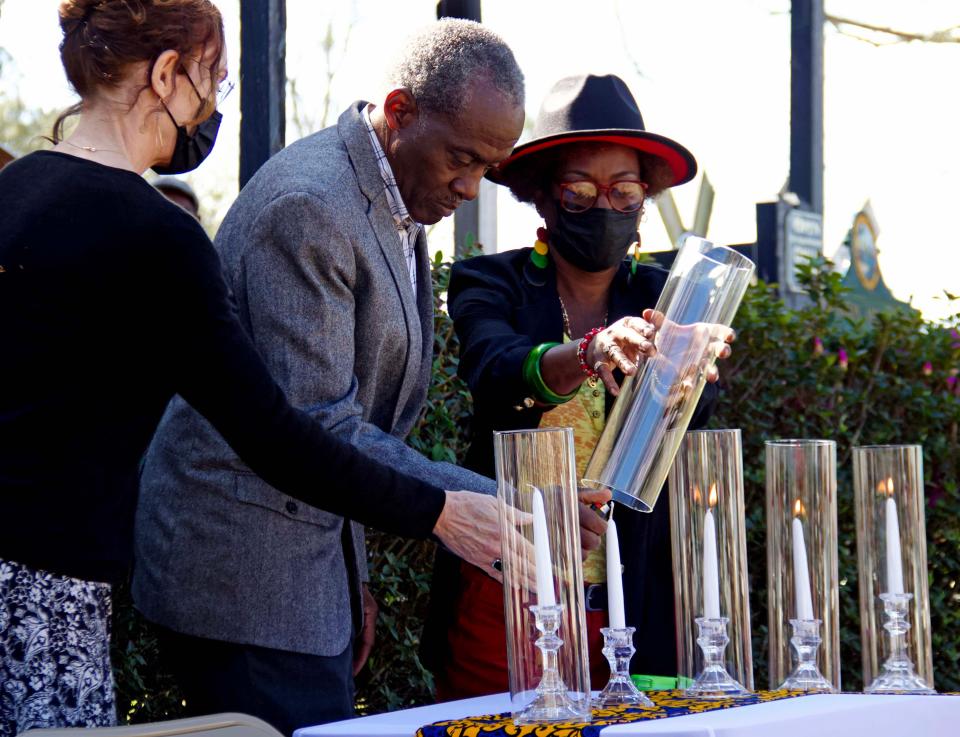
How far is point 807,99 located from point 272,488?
18.5 feet

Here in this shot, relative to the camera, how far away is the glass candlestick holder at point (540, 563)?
73.2 inches

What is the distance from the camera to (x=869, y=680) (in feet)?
7.67

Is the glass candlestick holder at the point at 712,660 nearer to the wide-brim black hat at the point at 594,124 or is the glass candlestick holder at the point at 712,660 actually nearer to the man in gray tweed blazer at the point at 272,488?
the man in gray tweed blazer at the point at 272,488

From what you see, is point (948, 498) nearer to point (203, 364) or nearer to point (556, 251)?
point (556, 251)

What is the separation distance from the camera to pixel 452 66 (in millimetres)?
2393

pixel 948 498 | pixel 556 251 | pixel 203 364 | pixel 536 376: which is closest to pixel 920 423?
pixel 948 498

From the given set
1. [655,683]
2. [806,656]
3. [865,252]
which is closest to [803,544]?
[806,656]

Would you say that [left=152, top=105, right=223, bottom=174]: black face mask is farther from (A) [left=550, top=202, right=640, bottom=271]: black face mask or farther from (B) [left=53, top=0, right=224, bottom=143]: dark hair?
(A) [left=550, top=202, right=640, bottom=271]: black face mask

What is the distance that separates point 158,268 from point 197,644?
2.39 feet

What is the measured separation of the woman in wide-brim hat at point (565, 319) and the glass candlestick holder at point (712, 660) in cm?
43

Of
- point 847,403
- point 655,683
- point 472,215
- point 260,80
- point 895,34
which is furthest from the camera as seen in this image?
point 895,34

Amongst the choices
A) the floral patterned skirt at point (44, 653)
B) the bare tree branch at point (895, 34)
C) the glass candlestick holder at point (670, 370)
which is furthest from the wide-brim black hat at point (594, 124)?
the bare tree branch at point (895, 34)

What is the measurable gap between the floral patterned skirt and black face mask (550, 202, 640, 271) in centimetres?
142

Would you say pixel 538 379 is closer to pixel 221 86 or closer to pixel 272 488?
pixel 272 488
